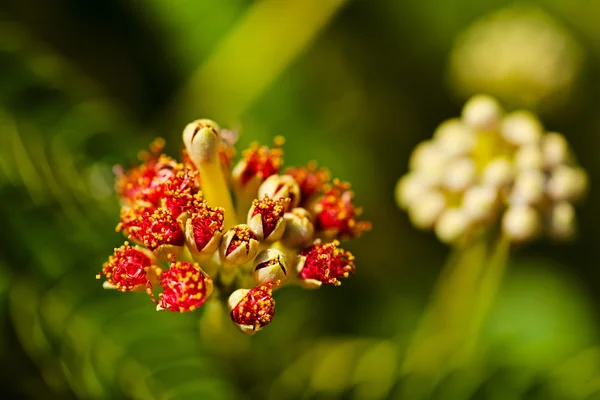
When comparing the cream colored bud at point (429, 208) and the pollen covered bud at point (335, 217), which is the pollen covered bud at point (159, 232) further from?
the cream colored bud at point (429, 208)

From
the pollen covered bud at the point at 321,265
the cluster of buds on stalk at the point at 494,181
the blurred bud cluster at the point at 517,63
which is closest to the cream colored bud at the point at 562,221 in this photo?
the cluster of buds on stalk at the point at 494,181

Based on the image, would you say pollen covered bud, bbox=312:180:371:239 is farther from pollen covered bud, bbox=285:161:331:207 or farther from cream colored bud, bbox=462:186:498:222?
cream colored bud, bbox=462:186:498:222

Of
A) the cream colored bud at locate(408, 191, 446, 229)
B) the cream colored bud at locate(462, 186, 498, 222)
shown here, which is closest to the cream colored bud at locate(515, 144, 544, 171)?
the cream colored bud at locate(462, 186, 498, 222)

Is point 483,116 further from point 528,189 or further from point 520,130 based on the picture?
point 528,189

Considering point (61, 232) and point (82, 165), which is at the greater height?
point (82, 165)

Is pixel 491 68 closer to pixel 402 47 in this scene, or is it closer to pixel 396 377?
pixel 402 47

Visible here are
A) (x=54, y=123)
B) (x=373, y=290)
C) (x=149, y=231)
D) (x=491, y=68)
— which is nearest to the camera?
(x=149, y=231)

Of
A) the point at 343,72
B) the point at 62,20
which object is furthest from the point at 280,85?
the point at 62,20

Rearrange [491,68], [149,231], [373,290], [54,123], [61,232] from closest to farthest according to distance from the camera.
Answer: [149,231]
[61,232]
[54,123]
[373,290]
[491,68]
